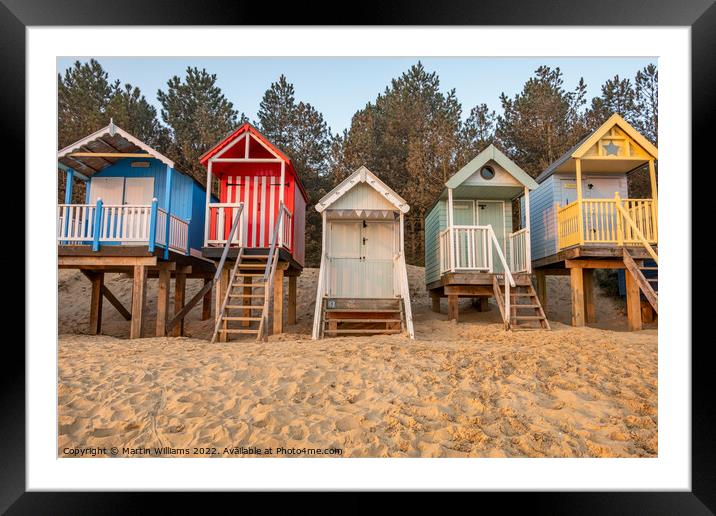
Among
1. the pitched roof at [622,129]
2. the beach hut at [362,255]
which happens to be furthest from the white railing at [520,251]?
the beach hut at [362,255]

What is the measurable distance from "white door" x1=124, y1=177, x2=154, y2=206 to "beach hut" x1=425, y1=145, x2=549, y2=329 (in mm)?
7332

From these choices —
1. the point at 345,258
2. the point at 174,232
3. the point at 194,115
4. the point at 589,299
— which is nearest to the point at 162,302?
the point at 174,232

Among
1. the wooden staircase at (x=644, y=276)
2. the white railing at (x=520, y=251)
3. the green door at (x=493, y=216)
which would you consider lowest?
the wooden staircase at (x=644, y=276)

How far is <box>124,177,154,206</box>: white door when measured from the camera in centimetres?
1055

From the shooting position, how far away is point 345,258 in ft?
35.0

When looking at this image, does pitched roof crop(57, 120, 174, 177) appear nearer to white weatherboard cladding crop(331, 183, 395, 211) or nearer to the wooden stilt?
the wooden stilt

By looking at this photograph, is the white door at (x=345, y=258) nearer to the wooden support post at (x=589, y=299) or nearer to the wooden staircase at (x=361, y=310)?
the wooden staircase at (x=361, y=310)

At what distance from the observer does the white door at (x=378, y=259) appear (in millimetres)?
10484

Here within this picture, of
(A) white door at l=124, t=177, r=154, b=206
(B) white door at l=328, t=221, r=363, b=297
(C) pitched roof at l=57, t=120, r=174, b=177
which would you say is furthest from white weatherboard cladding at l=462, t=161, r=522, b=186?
(A) white door at l=124, t=177, r=154, b=206

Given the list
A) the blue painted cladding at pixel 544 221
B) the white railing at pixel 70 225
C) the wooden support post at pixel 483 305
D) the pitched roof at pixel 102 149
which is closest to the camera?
the white railing at pixel 70 225
